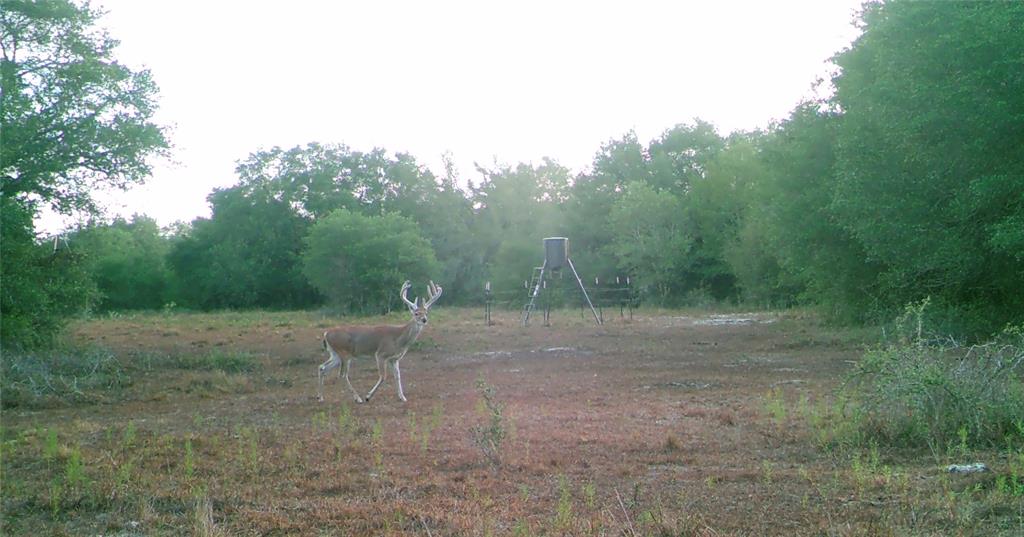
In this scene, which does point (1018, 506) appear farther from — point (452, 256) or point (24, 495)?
point (452, 256)

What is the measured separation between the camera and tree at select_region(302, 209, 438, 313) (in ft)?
136

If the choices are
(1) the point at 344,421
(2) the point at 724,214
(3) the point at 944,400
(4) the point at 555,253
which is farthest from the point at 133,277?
(3) the point at 944,400

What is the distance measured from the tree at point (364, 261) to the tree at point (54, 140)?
67.5 ft

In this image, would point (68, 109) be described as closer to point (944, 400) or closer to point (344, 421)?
point (344, 421)

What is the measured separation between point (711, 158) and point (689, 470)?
168 feet

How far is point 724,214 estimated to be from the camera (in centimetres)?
4722

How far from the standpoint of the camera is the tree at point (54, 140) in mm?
17406

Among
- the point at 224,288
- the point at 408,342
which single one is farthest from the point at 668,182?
the point at 408,342

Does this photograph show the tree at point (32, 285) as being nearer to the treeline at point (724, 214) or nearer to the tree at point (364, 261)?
the treeline at point (724, 214)

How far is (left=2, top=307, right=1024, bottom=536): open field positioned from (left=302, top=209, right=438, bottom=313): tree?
2543 cm

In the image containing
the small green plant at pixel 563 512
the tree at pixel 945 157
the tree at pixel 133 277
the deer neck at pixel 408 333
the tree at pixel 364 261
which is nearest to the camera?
the small green plant at pixel 563 512

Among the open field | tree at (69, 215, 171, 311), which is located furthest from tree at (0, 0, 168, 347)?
tree at (69, 215, 171, 311)

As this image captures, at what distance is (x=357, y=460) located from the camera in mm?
8023

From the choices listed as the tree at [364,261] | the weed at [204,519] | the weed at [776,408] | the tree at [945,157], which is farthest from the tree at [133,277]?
the weed at [204,519]
